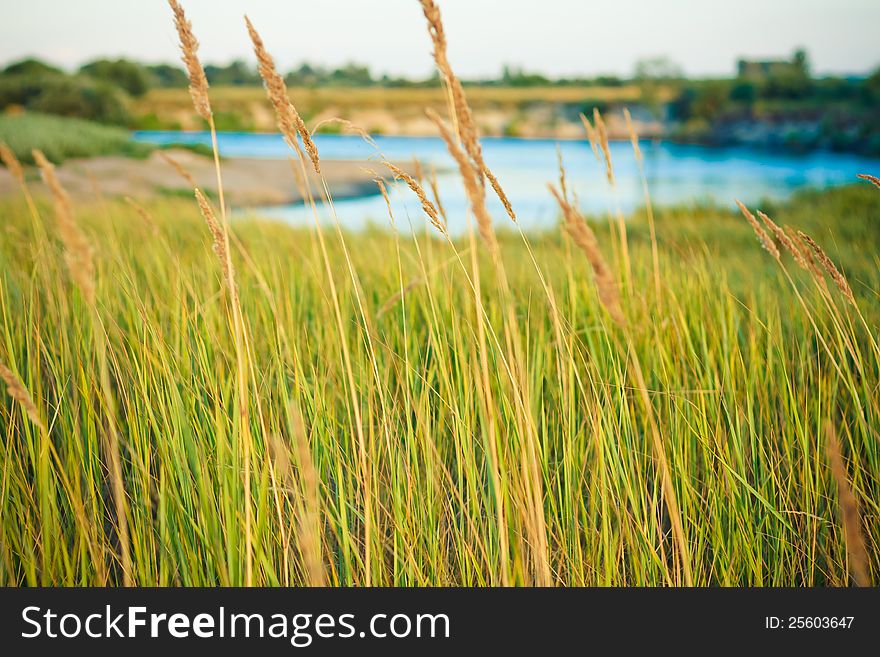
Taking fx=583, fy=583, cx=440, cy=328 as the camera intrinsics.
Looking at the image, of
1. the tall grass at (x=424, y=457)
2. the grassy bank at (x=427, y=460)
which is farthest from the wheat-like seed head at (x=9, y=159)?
the grassy bank at (x=427, y=460)

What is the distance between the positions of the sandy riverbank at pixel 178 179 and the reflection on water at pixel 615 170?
0.38m

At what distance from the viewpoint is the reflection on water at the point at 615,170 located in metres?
4.99

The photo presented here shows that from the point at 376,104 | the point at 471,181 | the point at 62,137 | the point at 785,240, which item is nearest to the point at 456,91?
the point at 471,181

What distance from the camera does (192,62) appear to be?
0.97 meters

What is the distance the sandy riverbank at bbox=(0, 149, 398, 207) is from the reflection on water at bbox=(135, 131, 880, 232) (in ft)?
1.26

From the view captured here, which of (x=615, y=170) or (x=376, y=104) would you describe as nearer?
(x=615, y=170)

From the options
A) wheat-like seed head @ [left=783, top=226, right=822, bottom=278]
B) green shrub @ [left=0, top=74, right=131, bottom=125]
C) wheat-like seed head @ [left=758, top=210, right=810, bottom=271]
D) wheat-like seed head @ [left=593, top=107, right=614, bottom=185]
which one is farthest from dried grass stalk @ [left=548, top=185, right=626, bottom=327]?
green shrub @ [left=0, top=74, right=131, bottom=125]

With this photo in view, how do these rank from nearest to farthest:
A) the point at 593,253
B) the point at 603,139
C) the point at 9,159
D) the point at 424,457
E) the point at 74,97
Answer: the point at 593,253 → the point at 9,159 → the point at 424,457 → the point at 603,139 → the point at 74,97

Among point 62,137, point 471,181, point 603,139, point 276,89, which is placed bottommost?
point 471,181

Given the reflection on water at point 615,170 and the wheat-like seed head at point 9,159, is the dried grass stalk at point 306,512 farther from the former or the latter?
the reflection on water at point 615,170

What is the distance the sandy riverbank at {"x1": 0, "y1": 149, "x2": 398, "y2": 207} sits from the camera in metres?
5.87

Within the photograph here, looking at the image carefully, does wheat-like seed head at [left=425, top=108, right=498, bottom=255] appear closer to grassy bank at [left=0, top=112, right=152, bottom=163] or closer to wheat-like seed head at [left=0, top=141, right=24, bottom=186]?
wheat-like seed head at [left=0, top=141, right=24, bottom=186]

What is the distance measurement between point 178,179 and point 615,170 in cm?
621

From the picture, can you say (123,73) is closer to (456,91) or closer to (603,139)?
(603,139)
